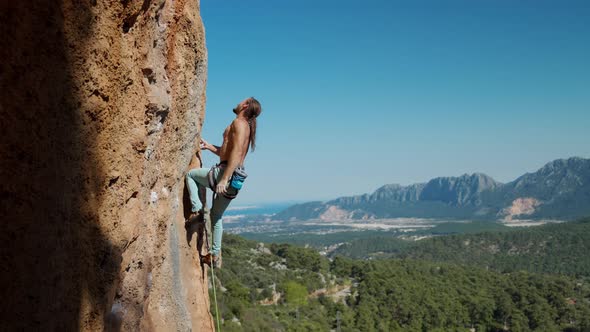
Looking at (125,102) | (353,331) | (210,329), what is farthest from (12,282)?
(353,331)

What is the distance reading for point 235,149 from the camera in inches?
261

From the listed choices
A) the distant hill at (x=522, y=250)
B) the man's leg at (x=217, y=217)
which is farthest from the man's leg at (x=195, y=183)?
the distant hill at (x=522, y=250)

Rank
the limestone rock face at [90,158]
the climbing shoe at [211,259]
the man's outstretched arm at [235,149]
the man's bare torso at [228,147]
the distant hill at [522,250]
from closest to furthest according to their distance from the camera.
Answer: the limestone rock face at [90,158]
the man's outstretched arm at [235,149]
the man's bare torso at [228,147]
the climbing shoe at [211,259]
the distant hill at [522,250]

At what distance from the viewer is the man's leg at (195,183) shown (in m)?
6.81

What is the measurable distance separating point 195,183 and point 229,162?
708mm

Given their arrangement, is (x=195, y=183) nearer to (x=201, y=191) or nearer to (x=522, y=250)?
(x=201, y=191)

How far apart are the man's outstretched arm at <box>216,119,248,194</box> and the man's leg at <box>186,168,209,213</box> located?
319mm

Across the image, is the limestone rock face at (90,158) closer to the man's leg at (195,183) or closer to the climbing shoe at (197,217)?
the man's leg at (195,183)

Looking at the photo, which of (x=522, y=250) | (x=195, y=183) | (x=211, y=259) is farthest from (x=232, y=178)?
(x=522, y=250)

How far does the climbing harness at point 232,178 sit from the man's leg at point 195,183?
0.30 feet

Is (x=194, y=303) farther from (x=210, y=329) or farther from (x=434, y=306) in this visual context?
(x=434, y=306)

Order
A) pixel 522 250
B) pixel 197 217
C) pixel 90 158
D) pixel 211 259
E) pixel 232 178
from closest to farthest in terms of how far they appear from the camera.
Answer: pixel 90 158 → pixel 232 178 → pixel 197 217 → pixel 211 259 → pixel 522 250

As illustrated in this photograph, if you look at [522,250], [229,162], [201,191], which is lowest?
[522,250]

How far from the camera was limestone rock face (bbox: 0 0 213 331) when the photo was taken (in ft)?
10.4
